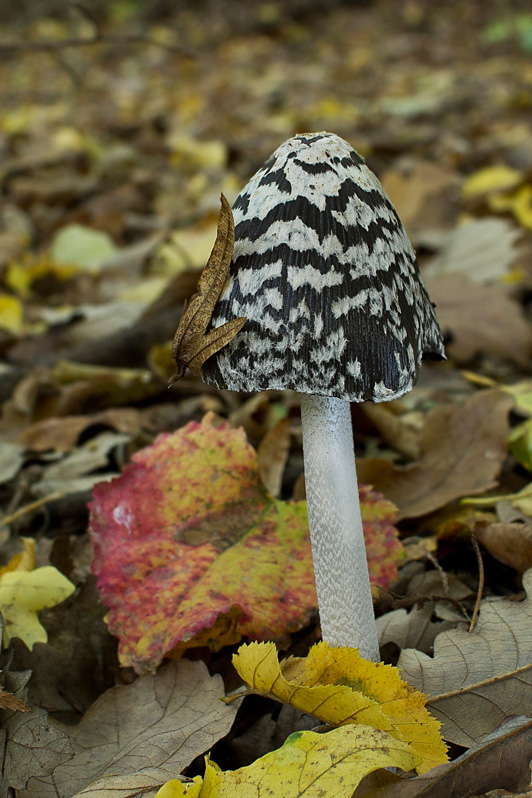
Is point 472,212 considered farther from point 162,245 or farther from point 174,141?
point 174,141

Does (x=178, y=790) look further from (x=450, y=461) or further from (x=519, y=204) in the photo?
(x=519, y=204)

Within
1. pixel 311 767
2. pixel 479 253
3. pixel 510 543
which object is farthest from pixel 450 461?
pixel 479 253

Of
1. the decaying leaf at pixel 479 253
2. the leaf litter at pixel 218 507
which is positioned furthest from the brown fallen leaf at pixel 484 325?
the decaying leaf at pixel 479 253

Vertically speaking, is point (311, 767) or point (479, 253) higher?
point (479, 253)

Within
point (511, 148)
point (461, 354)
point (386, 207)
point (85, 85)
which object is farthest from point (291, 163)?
point (85, 85)

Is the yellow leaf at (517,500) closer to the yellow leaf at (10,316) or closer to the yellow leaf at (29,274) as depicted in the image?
the yellow leaf at (10,316)
